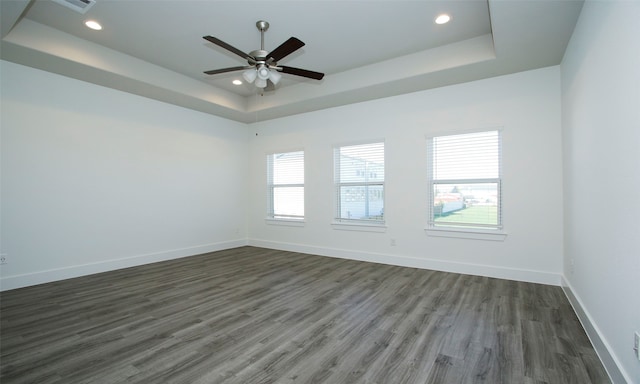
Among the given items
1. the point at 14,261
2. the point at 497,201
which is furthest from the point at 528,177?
the point at 14,261

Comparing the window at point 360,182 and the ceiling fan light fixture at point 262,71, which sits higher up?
the ceiling fan light fixture at point 262,71

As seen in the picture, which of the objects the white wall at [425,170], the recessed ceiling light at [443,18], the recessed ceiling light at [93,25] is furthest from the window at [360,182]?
the recessed ceiling light at [93,25]

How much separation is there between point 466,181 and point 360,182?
1.78 m

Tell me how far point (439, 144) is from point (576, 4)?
7.43ft

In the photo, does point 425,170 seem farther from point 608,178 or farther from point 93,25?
point 93,25

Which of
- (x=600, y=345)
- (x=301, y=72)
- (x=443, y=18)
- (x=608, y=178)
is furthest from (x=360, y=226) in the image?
(x=608, y=178)

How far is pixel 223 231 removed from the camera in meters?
6.48

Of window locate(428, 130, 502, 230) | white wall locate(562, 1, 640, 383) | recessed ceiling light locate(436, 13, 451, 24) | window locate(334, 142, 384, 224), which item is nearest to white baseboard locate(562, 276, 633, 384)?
white wall locate(562, 1, 640, 383)

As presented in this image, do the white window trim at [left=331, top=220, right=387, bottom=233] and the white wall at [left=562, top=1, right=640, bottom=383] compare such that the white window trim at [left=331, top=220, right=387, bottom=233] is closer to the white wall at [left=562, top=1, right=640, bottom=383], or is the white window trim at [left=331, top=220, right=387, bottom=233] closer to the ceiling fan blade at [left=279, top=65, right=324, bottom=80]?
the white wall at [left=562, top=1, right=640, bottom=383]

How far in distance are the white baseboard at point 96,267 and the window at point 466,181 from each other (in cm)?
445

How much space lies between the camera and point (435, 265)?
15.0 feet

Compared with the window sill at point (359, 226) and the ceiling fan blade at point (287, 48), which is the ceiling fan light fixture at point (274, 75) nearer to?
the ceiling fan blade at point (287, 48)

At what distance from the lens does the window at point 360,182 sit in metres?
5.25

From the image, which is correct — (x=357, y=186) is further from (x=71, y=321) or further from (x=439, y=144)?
(x=71, y=321)
